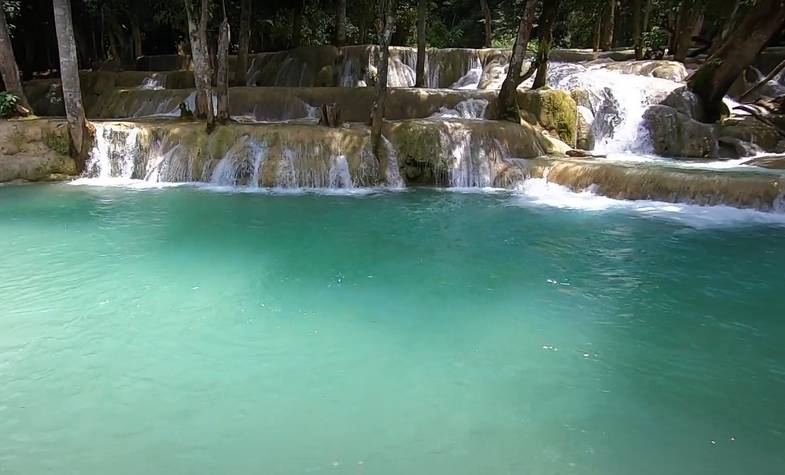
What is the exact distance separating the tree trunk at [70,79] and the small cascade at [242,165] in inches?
106

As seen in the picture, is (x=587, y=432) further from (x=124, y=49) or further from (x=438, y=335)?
(x=124, y=49)

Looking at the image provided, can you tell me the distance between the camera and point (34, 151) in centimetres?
1188

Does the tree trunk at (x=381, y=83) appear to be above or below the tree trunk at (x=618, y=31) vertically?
below

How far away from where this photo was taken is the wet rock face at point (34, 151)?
1175cm

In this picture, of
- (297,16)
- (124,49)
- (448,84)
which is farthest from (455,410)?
(124,49)

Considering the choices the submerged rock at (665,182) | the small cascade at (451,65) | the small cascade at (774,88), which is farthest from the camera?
the small cascade at (451,65)

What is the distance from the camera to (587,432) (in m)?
3.61

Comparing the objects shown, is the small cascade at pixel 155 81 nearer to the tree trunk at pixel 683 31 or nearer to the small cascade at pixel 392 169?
the small cascade at pixel 392 169

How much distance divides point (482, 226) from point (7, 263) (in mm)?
5655

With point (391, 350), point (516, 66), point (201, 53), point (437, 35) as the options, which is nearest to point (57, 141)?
point (201, 53)

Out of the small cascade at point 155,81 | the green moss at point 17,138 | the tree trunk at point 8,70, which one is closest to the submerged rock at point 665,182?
the green moss at point 17,138

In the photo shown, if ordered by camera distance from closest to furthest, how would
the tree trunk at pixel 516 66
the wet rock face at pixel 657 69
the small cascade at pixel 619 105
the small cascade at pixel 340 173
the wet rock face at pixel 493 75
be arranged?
the small cascade at pixel 340 173
the tree trunk at pixel 516 66
the small cascade at pixel 619 105
the wet rock face at pixel 657 69
the wet rock face at pixel 493 75

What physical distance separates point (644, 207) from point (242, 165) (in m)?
6.93

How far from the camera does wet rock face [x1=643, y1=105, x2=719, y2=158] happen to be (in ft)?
43.3
